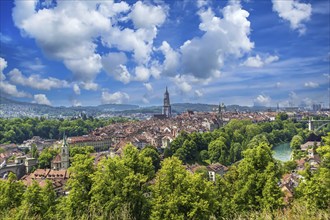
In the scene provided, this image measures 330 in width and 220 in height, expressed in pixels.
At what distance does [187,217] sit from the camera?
43.3 ft

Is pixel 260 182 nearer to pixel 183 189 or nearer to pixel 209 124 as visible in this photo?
pixel 183 189

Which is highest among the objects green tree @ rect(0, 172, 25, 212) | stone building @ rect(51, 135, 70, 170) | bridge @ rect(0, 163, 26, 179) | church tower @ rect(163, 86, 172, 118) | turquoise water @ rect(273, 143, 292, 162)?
church tower @ rect(163, 86, 172, 118)

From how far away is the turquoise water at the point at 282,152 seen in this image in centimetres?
5123

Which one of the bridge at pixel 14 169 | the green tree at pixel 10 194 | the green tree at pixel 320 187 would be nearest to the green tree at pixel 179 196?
the green tree at pixel 320 187

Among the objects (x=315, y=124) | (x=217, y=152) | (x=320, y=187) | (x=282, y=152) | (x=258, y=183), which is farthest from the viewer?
(x=315, y=124)

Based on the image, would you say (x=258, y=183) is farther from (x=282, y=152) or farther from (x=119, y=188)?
(x=282, y=152)

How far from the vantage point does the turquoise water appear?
168 ft

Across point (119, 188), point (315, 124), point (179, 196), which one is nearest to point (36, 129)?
point (315, 124)

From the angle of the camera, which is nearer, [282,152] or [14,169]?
[14,169]

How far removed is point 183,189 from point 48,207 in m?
7.21

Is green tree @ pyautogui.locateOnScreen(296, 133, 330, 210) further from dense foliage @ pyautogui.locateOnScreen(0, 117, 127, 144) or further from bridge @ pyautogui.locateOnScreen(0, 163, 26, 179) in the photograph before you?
dense foliage @ pyautogui.locateOnScreen(0, 117, 127, 144)

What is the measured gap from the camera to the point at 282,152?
58812 mm

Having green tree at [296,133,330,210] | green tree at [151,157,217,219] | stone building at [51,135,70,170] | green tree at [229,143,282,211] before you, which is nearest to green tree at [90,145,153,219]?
green tree at [151,157,217,219]

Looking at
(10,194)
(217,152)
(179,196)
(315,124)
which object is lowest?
(217,152)
